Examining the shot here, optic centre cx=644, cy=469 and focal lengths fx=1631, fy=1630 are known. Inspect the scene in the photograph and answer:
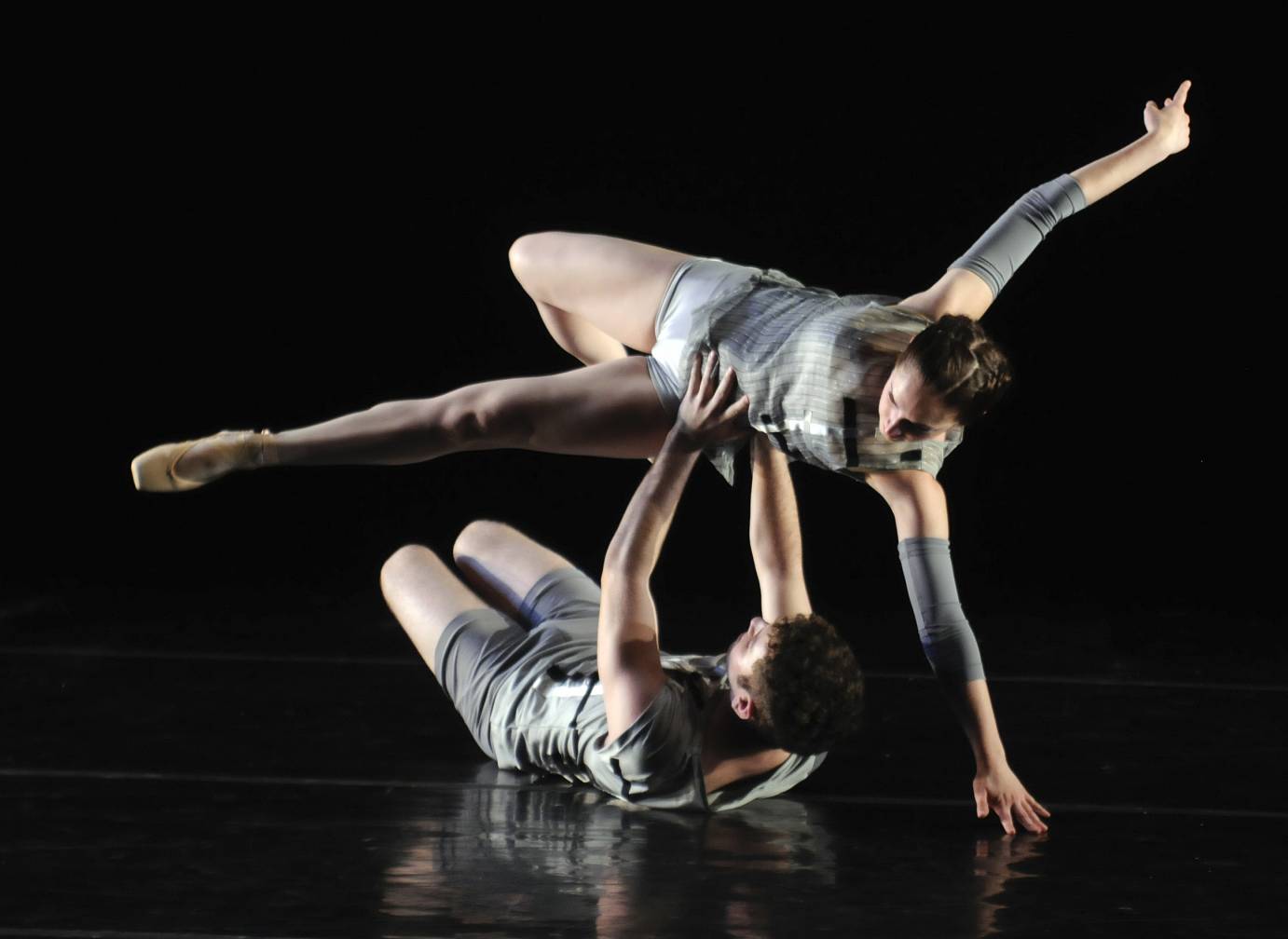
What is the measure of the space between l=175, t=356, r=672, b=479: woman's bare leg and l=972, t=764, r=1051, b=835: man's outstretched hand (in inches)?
30.3

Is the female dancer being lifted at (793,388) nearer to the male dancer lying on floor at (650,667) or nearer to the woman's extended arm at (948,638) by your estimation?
the woman's extended arm at (948,638)

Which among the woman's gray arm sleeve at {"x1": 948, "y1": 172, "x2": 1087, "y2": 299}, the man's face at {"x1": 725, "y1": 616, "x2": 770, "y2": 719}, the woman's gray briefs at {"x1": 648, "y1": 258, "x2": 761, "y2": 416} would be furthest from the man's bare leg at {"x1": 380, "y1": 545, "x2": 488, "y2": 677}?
the woman's gray arm sleeve at {"x1": 948, "y1": 172, "x2": 1087, "y2": 299}

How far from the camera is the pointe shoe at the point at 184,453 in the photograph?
254cm

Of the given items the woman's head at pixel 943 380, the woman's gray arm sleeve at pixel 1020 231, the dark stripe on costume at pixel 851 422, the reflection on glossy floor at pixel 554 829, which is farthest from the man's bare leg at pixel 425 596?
the woman's gray arm sleeve at pixel 1020 231

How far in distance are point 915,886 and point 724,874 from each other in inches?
9.4

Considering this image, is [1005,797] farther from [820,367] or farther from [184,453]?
[184,453]

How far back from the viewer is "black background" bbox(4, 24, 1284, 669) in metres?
4.04

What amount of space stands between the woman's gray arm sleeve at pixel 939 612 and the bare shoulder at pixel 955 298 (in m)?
0.34

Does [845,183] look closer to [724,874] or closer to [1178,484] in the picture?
[1178,484]

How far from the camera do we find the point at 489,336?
4.29 m

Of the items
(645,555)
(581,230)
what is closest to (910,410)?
(645,555)

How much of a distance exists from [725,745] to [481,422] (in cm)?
66

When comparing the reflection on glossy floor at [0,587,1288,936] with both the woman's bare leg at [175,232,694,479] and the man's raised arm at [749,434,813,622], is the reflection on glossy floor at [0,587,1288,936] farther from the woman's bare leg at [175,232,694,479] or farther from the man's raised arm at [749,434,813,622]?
the woman's bare leg at [175,232,694,479]

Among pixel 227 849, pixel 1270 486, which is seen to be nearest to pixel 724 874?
pixel 227 849
